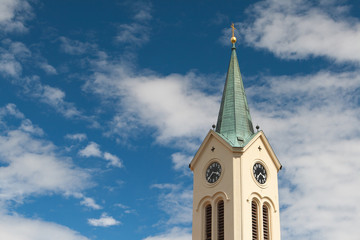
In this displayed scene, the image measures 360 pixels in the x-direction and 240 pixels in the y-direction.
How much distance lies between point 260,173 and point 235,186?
341 cm

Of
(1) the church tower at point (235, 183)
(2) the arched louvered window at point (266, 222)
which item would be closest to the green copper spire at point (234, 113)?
(1) the church tower at point (235, 183)

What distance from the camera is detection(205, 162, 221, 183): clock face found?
5040cm

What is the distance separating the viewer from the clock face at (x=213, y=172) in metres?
50.4

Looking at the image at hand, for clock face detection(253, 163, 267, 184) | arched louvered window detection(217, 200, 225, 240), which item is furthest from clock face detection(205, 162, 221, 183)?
clock face detection(253, 163, 267, 184)

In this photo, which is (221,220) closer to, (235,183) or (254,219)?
(254,219)

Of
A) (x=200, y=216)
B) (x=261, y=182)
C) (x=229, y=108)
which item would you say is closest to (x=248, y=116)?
(x=229, y=108)

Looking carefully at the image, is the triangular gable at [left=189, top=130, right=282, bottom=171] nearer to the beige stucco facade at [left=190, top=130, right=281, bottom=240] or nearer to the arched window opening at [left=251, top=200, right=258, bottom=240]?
the beige stucco facade at [left=190, top=130, right=281, bottom=240]

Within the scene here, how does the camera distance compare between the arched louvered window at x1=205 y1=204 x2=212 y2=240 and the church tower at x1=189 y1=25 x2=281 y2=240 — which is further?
the arched louvered window at x1=205 y1=204 x2=212 y2=240

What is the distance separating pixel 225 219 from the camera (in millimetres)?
47438

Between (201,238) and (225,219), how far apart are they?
271cm

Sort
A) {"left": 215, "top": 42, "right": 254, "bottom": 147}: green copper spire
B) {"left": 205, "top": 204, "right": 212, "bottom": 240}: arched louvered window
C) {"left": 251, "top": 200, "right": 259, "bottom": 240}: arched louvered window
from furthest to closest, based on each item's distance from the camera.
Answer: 1. {"left": 215, "top": 42, "right": 254, "bottom": 147}: green copper spire
2. {"left": 205, "top": 204, "right": 212, "bottom": 240}: arched louvered window
3. {"left": 251, "top": 200, "right": 259, "bottom": 240}: arched louvered window

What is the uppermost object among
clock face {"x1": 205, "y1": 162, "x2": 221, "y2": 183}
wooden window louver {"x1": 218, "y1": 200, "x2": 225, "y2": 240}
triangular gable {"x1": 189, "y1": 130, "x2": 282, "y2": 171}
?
triangular gable {"x1": 189, "y1": 130, "x2": 282, "y2": 171}

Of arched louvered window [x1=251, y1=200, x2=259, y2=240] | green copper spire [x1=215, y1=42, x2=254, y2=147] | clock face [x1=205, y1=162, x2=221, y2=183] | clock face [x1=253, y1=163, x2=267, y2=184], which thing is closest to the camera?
arched louvered window [x1=251, y1=200, x2=259, y2=240]

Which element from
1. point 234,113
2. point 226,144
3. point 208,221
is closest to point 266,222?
point 208,221
